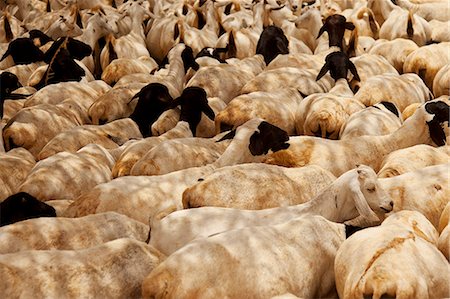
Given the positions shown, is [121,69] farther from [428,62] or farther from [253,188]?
[253,188]

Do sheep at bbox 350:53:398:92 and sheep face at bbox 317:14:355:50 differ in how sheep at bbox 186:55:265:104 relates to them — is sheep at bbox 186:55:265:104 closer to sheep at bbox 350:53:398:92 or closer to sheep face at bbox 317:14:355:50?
sheep at bbox 350:53:398:92

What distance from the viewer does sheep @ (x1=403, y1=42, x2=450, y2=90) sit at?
13430 mm

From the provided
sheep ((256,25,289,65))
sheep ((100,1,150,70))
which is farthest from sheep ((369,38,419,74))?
sheep ((100,1,150,70))

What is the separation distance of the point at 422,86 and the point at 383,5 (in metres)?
6.52

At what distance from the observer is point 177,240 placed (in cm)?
695

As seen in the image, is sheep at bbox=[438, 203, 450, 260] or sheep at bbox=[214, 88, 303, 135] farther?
sheep at bbox=[214, 88, 303, 135]

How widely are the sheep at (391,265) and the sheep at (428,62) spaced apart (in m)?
7.24

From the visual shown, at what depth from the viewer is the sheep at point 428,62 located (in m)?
13.4

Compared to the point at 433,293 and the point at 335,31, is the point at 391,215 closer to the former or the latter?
the point at 433,293

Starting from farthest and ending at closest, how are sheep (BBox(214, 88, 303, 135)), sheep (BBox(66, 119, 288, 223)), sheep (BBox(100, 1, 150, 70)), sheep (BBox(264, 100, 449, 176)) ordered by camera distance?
sheep (BBox(100, 1, 150, 70)) < sheep (BBox(214, 88, 303, 135)) < sheep (BBox(264, 100, 449, 176)) < sheep (BBox(66, 119, 288, 223))

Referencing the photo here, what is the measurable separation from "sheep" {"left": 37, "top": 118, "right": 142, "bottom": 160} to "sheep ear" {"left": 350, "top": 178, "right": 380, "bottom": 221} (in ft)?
13.1

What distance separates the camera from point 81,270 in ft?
20.4

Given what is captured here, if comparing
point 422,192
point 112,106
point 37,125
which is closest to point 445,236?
point 422,192

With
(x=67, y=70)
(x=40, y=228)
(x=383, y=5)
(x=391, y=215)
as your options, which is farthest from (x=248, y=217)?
(x=383, y=5)
